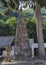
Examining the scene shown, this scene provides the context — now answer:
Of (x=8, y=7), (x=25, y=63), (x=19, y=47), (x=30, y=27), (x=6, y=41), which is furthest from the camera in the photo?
(x=30, y=27)

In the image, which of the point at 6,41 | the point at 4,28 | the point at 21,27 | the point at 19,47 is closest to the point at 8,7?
the point at 21,27

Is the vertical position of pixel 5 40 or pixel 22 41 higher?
pixel 22 41

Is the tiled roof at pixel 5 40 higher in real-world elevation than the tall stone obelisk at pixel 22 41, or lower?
lower

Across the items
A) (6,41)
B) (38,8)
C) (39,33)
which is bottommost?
(6,41)

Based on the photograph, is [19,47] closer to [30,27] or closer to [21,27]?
[21,27]

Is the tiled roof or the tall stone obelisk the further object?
the tiled roof

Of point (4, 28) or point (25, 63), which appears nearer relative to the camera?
point (25, 63)

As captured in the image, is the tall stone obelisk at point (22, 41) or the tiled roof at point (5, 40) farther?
the tiled roof at point (5, 40)

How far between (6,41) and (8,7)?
34.2ft

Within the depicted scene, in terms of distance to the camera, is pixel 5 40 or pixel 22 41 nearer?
pixel 22 41

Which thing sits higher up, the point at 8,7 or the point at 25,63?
the point at 8,7

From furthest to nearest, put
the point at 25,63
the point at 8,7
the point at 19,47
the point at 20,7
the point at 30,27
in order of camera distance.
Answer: the point at 30,27 < the point at 8,7 < the point at 20,7 < the point at 19,47 < the point at 25,63

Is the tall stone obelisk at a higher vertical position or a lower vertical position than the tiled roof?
higher

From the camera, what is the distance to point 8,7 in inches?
846
